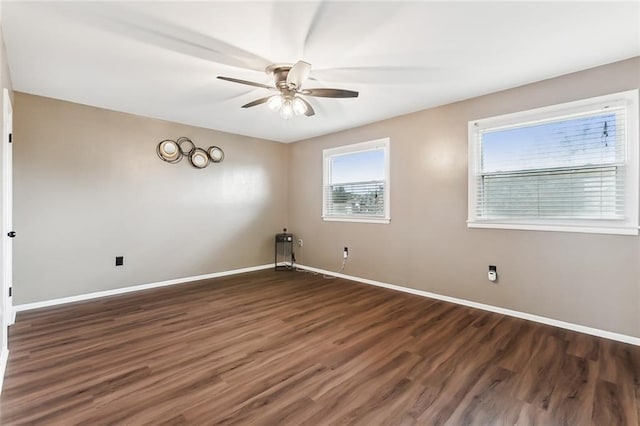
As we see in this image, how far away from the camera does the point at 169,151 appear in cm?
438

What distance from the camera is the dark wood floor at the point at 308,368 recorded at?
172cm

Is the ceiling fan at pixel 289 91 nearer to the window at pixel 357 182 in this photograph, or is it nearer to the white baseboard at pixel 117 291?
the window at pixel 357 182

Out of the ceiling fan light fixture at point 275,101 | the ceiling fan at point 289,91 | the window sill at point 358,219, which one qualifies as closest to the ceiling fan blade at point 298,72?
the ceiling fan at point 289,91

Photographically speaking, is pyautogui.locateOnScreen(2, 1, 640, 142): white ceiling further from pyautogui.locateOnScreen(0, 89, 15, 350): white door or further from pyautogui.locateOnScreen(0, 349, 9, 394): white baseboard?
pyautogui.locateOnScreen(0, 349, 9, 394): white baseboard

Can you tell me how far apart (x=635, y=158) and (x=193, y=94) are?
170 inches

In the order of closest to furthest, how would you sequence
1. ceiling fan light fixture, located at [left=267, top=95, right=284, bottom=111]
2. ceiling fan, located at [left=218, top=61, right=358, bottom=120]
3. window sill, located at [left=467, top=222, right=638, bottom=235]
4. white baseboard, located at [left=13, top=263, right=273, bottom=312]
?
ceiling fan, located at [left=218, top=61, right=358, bottom=120] → window sill, located at [left=467, top=222, right=638, bottom=235] → ceiling fan light fixture, located at [left=267, top=95, right=284, bottom=111] → white baseboard, located at [left=13, top=263, right=273, bottom=312]

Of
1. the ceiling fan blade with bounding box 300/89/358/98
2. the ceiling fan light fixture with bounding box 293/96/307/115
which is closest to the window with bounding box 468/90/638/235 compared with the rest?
the ceiling fan blade with bounding box 300/89/358/98

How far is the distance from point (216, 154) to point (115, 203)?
1626mm

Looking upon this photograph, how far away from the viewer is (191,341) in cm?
262

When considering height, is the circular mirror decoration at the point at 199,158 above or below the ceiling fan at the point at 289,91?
below

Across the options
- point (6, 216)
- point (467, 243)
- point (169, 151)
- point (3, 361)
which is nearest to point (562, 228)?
point (467, 243)

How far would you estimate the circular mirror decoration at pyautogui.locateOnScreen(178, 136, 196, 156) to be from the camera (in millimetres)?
4516

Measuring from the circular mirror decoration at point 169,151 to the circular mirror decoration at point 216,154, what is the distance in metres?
0.48

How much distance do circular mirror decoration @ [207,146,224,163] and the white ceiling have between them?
1.36 m
